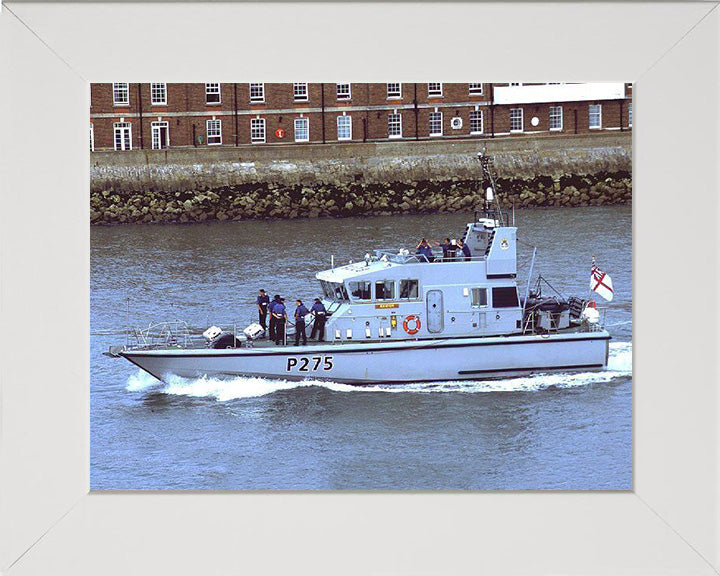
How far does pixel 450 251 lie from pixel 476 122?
2417 cm

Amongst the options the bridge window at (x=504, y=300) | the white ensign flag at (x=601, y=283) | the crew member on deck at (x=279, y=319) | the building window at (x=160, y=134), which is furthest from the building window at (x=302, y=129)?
the white ensign flag at (x=601, y=283)

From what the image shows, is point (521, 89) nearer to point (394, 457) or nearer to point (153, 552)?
point (394, 457)

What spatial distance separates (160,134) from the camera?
128 feet

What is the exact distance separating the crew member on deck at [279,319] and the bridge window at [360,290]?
91 cm

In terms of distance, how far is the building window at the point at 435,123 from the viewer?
39.8 metres

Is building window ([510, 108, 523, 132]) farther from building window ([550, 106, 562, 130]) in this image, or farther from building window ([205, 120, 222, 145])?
building window ([205, 120, 222, 145])

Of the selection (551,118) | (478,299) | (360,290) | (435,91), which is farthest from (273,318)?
(551,118)

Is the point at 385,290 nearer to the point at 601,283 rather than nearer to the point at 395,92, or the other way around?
the point at 601,283

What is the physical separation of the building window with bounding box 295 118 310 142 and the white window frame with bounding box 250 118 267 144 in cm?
102

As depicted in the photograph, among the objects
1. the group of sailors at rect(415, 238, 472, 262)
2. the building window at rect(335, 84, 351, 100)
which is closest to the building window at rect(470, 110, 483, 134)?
the building window at rect(335, 84, 351, 100)

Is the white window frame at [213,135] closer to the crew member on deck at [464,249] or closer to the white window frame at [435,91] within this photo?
the white window frame at [435,91]
